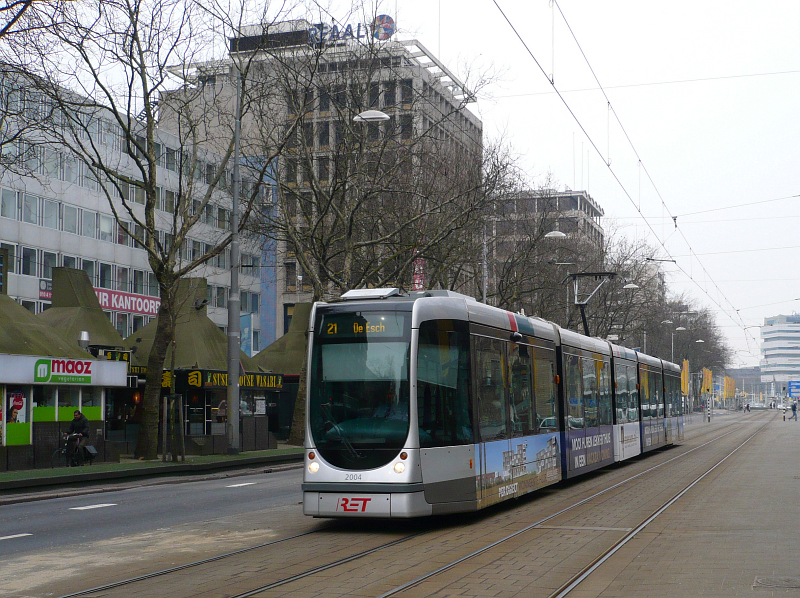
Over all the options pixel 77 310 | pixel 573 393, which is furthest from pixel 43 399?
pixel 573 393

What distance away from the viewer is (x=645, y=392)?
27.6 m

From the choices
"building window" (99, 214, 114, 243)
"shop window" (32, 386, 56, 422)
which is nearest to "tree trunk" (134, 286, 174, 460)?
"shop window" (32, 386, 56, 422)

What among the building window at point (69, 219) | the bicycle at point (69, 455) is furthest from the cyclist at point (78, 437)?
the building window at point (69, 219)

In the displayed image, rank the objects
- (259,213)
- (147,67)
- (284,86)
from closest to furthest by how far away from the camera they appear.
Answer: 1. (147,67)
2. (284,86)
3. (259,213)

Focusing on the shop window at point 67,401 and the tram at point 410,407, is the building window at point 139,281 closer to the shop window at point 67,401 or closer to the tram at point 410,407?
the shop window at point 67,401

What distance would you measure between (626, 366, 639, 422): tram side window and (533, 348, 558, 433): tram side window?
27.3ft

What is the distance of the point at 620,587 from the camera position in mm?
8164

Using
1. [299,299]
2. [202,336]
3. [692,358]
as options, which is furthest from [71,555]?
[692,358]

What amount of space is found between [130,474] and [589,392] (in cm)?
1110

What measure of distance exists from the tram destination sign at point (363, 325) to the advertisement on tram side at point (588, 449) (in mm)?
6949

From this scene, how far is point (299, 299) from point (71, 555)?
64685 mm

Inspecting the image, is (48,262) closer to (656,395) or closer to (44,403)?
(44,403)

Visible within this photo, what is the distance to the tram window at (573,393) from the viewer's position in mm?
18359

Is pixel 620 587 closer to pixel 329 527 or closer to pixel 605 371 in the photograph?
pixel 329 527
